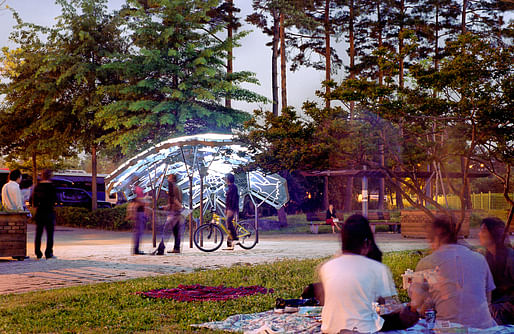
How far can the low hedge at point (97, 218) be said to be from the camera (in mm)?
28781

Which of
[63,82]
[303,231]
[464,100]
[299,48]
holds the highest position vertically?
[299,48]

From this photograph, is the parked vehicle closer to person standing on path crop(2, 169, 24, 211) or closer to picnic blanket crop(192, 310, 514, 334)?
person standing on path crop(2, 169, 24, 211)

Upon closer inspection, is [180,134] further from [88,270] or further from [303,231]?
[88,270]

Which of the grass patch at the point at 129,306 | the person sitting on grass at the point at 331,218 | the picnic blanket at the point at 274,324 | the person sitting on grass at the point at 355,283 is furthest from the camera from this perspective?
the person sitting on grass at the point at 331,218

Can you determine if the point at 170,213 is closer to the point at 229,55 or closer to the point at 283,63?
the point at 229,55

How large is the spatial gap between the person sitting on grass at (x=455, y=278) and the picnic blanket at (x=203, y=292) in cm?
403

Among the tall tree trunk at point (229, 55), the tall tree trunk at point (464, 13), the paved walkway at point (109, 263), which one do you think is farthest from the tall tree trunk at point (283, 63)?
the paved walkway at point (109, 263)

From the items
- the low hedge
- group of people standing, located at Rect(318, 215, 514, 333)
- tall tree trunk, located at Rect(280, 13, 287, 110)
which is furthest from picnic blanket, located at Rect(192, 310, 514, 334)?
tall tree trunk, located at Rect(280, 13, 287, 110)

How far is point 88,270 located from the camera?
1227 cm

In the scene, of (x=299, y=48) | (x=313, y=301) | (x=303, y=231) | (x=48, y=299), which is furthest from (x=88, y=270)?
(x=299, y=48)

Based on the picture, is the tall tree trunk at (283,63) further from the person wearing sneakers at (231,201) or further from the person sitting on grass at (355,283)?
the person sitting on grass at (355,283)

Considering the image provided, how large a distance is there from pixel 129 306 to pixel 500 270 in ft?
14.7

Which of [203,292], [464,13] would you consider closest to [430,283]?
[203,292]

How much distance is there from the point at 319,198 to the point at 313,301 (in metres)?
34.4
